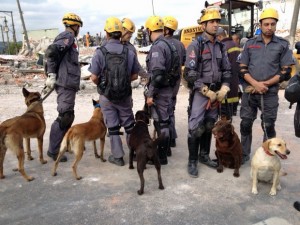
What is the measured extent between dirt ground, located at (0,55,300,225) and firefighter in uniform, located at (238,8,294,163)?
3.13 feet

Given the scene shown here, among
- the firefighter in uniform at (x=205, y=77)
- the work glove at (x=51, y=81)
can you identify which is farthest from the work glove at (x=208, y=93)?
the work glove at (x=51, y=81)

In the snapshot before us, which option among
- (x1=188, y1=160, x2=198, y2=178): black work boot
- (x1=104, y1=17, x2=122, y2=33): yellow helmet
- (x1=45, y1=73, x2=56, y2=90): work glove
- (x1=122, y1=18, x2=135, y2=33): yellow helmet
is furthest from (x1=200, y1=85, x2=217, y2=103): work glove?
(x1=122, y1=18, x2=135, y2=33): yellow helmet

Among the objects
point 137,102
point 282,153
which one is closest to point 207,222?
point 282,153

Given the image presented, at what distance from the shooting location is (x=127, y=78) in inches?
191

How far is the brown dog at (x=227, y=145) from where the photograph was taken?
437cm

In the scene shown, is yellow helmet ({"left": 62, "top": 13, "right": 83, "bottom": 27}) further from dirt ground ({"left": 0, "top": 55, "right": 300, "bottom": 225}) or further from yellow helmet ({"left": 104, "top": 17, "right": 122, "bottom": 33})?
dirt ground ({"left": 0, "top": 55, "right": 300, "bottom": 225})

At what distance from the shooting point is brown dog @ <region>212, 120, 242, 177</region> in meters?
4.37

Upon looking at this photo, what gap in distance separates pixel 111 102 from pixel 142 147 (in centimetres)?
109

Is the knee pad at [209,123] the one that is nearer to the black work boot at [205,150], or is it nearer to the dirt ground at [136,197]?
the black work boot at [205,150]

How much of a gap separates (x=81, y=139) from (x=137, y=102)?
5768 millimetres

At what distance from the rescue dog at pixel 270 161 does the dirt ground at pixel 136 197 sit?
0.19 metres

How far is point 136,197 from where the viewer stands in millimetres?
3988

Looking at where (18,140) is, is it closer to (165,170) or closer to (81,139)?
(81,139)

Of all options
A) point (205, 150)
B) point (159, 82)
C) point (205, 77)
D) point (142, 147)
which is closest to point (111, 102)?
point (159, 82)
